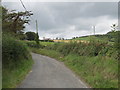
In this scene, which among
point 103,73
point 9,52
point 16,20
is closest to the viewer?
point 103,73

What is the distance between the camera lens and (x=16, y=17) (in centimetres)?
2814

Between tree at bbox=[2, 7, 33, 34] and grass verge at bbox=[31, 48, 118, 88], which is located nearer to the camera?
grass verge at bbox=[31, 48, 118, 88]

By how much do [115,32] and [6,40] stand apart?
850cm

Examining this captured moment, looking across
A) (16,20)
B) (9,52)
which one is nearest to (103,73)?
(9,52)

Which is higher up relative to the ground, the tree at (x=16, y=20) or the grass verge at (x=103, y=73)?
the tree at (x=16, y=20)

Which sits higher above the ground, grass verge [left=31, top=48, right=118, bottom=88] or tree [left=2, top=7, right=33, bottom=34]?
tree [left=2, top=7, right=33, bottom=34]

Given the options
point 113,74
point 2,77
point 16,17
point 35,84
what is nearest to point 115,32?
point 113,74

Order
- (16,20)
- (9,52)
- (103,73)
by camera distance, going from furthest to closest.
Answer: (16,20)
(9,52)
(103,73)

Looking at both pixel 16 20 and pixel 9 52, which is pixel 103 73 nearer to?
pixel 9 52

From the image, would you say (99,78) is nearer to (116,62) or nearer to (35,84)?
(116,62)

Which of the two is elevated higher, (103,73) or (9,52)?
(9,52)

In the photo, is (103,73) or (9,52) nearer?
(103,73)

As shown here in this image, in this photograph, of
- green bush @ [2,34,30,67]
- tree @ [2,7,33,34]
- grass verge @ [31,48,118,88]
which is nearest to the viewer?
grass verge @ [31,48,118,88]

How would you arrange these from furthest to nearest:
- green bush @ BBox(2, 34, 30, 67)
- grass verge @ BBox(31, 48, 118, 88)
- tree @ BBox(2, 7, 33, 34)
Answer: tree @ BBox(2, 7, 33, 34)
green bush @ BBox(2, 34, 30, 67)
grass verge @ BBox(31, 48, 118, 88)
